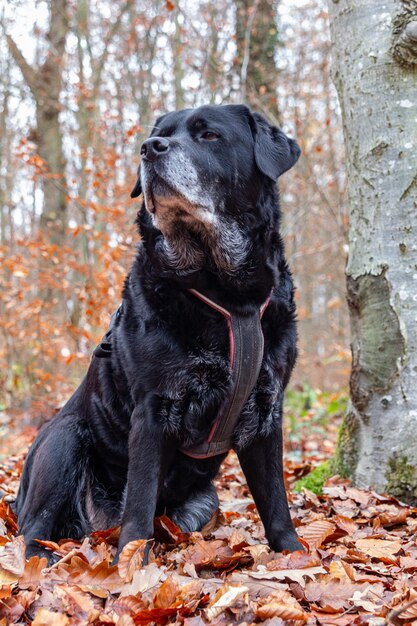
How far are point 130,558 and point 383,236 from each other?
2.36m

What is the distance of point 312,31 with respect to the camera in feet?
35.3

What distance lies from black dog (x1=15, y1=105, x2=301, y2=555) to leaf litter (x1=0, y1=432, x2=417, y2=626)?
0.18 meters

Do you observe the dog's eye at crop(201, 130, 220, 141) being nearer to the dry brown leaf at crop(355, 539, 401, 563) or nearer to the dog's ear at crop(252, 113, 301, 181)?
the dog's ear at crop(252, 113, 301, 181)

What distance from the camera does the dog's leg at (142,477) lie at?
2.61m

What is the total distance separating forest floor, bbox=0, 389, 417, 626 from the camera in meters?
2.01

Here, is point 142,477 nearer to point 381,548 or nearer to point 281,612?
point 281,612

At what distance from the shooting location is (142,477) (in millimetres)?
2645

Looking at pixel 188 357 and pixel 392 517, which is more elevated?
pixel 188 357

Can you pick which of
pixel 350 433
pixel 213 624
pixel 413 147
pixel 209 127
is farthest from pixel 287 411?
pixel 213 624

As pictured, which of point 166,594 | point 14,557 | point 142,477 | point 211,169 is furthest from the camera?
point 211,169

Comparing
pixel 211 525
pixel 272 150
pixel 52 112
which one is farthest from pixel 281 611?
pixel 52 112

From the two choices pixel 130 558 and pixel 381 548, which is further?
pixel 381 548

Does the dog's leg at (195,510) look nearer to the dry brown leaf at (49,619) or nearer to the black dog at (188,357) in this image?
the black dog at (188,357)

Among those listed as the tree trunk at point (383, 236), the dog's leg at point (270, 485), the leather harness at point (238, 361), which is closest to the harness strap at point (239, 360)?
the leather harness at point (238, 361)
